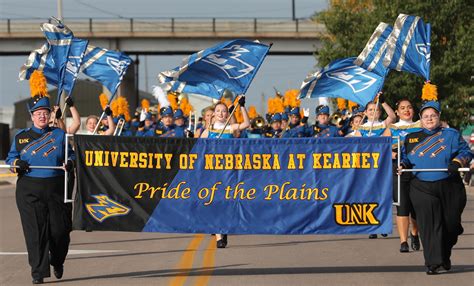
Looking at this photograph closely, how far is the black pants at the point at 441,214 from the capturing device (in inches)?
475

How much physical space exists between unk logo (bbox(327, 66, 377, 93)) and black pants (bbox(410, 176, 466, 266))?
425cm

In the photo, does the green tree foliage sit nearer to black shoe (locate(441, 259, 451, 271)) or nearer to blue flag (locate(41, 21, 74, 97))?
blue flag (locate(41, 21, 74, 97))

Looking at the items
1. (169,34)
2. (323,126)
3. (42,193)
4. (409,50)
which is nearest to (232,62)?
(409,50)

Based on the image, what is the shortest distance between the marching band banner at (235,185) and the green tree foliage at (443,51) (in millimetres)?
25297

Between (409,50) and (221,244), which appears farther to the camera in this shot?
(221,244)

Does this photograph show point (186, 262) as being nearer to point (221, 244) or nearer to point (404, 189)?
point (221, 244)

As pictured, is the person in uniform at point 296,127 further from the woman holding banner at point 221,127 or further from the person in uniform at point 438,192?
the person in uniform at point 438,192

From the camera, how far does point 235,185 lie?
40.0 ft

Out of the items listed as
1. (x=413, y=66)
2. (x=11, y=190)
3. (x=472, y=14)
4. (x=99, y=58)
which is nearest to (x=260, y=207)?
(x=413, y=66)

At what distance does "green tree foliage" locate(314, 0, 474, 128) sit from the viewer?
124 feet

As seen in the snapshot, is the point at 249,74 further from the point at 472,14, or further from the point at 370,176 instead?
the point at 472,14

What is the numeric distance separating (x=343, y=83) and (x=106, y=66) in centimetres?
314


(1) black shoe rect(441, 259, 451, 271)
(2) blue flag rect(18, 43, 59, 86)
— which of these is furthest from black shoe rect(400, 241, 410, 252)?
(2) blue flag rect(18, 43, 59, 86)

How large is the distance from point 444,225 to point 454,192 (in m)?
0.34
